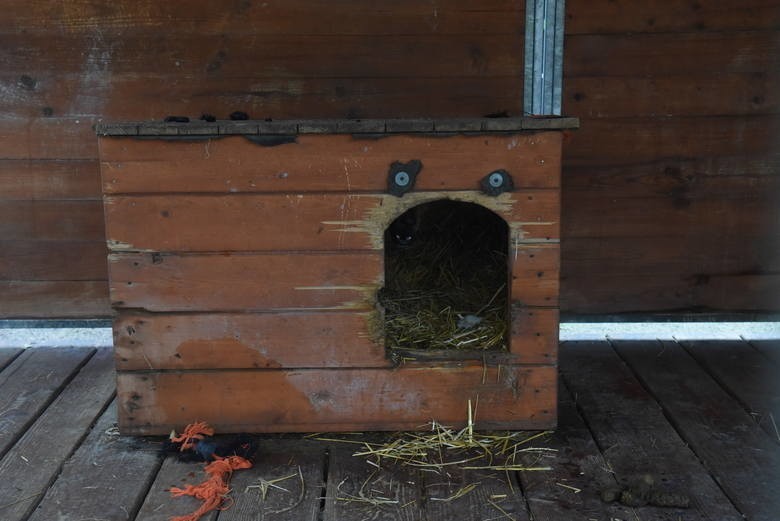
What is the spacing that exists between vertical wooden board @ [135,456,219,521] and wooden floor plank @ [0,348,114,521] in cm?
29

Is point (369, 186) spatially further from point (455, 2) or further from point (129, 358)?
point (455, 2)

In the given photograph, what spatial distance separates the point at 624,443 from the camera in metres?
2.53

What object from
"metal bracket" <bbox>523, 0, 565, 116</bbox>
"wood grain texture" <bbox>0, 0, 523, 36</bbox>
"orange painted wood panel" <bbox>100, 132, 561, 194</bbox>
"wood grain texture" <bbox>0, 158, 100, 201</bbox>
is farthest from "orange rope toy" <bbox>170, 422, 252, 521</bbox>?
"metal bracket" <bbox>523, 0, 565, 116</bbox>

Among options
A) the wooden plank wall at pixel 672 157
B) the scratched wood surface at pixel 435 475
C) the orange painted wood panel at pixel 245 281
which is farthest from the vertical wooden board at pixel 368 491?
the wooden plank wall at pixel 672 157

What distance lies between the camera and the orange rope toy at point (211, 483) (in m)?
2.15

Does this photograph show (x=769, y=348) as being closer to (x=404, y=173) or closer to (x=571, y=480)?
(x=571, y=480)

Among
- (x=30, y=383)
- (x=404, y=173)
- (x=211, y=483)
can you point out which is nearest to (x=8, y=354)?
(x=30, y=383)

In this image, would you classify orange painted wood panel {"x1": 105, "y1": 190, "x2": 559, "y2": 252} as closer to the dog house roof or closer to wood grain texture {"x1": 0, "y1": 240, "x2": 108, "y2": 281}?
the dog house roof

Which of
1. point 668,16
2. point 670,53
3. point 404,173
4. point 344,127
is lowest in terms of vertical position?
point 404,173

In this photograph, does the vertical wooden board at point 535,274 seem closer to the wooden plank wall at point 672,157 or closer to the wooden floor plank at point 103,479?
the wooden plank wall at point 672,157

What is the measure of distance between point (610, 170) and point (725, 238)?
54 centimetres

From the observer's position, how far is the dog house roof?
7.78 ft

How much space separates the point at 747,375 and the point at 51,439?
236 cm

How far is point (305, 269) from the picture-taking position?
2475 millimetres
